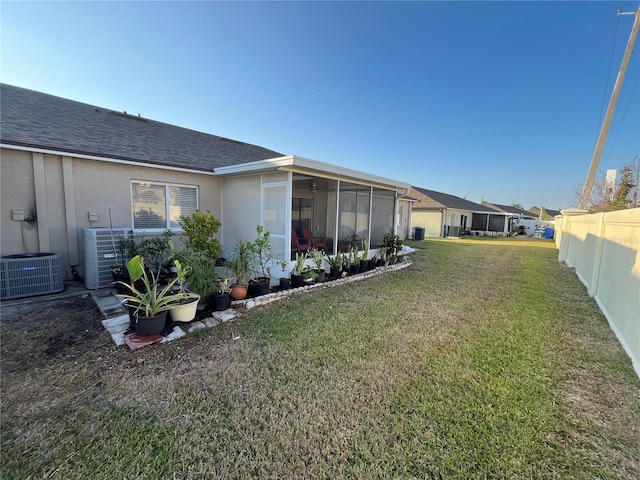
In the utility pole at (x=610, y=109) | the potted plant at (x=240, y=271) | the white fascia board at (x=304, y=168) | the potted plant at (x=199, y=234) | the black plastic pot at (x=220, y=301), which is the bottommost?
the black plastic pot at (x=220, y=301)

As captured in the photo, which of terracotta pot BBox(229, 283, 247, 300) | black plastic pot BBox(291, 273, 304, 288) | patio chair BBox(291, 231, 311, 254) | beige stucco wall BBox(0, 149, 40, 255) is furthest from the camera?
patio chair BBox(291, 231, 311, 254)

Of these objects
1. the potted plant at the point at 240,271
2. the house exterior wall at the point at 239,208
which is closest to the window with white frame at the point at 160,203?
the house exterior wall at the point at 239,208

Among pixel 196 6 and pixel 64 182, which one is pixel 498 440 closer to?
pixel 64 182

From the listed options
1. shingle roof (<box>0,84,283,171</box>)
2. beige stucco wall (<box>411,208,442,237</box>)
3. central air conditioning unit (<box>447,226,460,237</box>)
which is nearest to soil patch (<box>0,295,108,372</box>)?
shingle roof (<box>0,84,283,171</box>)

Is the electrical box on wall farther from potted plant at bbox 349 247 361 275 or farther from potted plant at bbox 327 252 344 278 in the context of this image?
potted plant at bbox 349 247 361 275

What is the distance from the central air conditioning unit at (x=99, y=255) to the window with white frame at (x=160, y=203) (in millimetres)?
1177

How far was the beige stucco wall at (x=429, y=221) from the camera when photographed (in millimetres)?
22531

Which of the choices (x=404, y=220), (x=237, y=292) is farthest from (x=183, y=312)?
(x=404, y=220)

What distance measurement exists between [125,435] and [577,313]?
6.98 metres

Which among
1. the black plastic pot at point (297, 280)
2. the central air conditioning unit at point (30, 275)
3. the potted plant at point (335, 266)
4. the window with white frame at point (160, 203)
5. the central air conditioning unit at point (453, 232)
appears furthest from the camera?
the central air conditioning unit at point (453, 232)

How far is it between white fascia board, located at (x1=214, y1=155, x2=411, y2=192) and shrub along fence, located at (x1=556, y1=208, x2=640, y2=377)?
16.3 ft

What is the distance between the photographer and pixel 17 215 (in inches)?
199

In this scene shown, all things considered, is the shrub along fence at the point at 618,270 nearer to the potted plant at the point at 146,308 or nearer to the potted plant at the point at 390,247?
the potted plant at the point at 390,247

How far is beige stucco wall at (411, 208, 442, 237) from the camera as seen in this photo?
2253 centimetres
